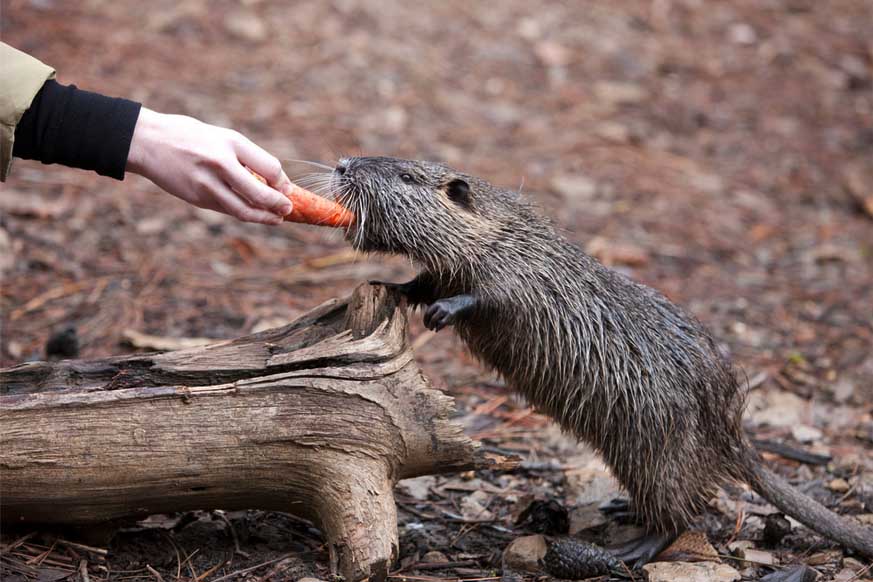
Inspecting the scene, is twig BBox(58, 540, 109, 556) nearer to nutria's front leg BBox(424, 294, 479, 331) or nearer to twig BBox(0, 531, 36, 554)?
twig BBox(0, 531, 36, 554)

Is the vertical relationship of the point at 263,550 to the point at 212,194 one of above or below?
below

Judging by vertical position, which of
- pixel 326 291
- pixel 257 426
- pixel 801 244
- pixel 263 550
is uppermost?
pixel 801 244

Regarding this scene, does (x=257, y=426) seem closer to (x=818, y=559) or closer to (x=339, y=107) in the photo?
(x=818, y=559)

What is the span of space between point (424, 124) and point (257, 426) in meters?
5.48

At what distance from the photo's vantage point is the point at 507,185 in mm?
7445

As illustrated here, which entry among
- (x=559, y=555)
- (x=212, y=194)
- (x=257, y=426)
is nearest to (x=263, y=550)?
(x=257, y=426)

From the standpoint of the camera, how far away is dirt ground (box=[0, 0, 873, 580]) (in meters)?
4.13

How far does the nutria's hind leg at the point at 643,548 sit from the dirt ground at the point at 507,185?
0.73 ft

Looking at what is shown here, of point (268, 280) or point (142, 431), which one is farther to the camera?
point (268, 280)

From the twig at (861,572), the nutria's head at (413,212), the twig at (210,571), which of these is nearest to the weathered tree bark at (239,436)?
the twig at (210,571)

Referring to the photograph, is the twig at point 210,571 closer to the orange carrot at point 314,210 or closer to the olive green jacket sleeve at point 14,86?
the orange carrot at point 314,210

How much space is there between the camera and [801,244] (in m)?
7.35

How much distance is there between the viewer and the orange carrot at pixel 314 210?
3.60 m

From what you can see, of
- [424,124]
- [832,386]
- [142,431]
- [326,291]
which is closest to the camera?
[142,431]
